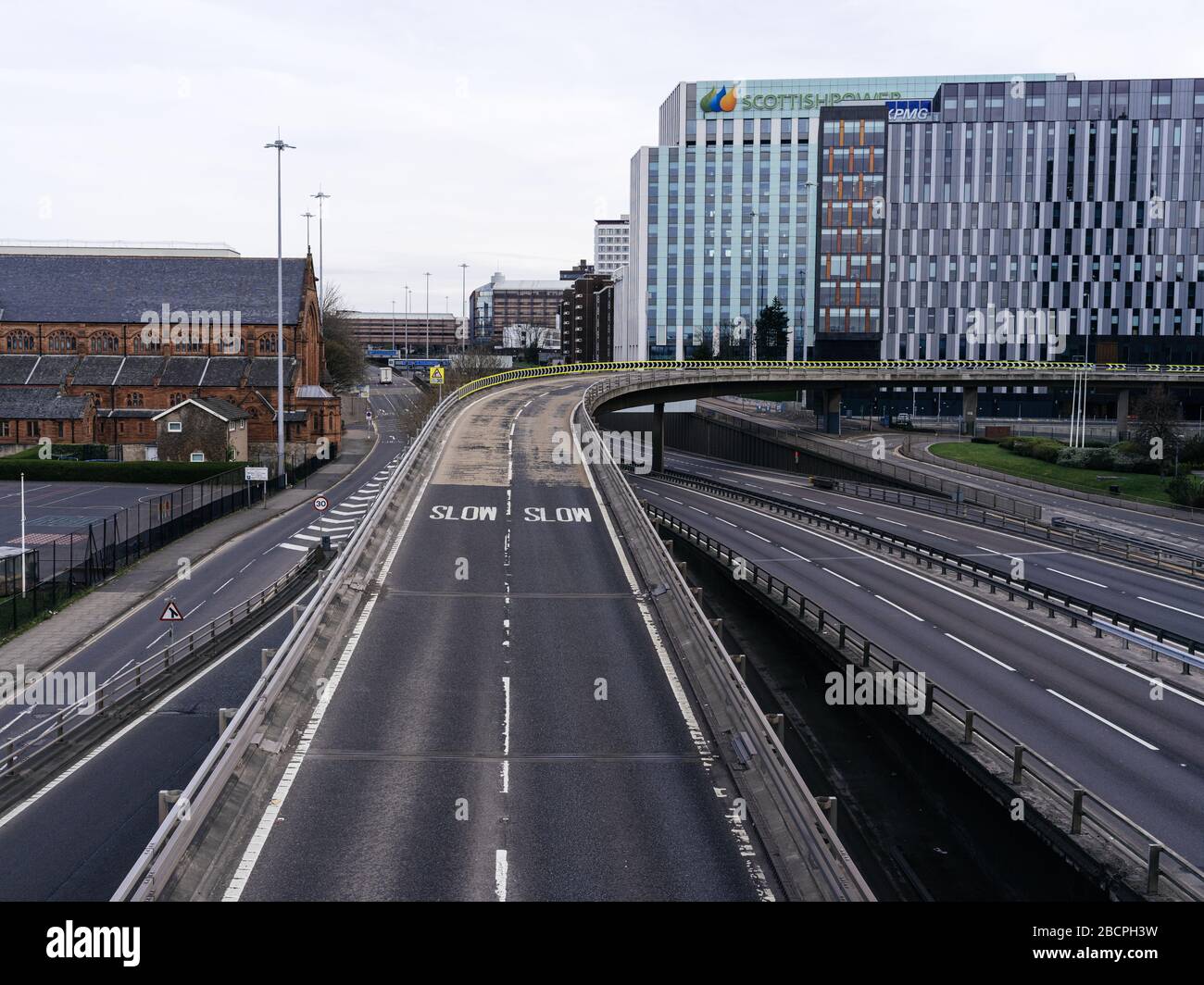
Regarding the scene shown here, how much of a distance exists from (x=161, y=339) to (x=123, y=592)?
5926 centimetres

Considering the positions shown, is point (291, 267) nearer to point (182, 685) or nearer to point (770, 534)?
point (770, 534)

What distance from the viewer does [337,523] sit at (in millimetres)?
58406

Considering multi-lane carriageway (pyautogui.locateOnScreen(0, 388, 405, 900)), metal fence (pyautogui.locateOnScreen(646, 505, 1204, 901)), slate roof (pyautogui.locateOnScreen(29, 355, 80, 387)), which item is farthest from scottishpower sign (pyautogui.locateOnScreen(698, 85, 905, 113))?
metal fence (pyautogui.locateOnScreen(646, 505, 1204, 901))

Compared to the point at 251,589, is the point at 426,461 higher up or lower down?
higher up

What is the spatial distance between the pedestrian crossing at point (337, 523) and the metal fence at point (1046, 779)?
78.2 feet

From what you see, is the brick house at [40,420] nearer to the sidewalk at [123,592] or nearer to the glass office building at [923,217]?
the sidewalk at [123,592]

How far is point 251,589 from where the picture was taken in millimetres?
42750

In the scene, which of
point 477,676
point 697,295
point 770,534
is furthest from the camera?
point 697,295

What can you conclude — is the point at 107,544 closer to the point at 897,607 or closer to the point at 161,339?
the point at 897,607

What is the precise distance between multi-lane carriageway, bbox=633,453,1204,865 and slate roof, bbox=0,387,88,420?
54.6m

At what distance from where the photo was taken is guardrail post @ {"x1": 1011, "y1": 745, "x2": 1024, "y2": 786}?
66.0ft

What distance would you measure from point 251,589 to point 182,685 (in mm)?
12967

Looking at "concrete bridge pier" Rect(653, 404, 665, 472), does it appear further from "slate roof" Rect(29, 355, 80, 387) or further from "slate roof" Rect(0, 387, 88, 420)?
"slate roof" Rect(29, 355, 80, 387)
